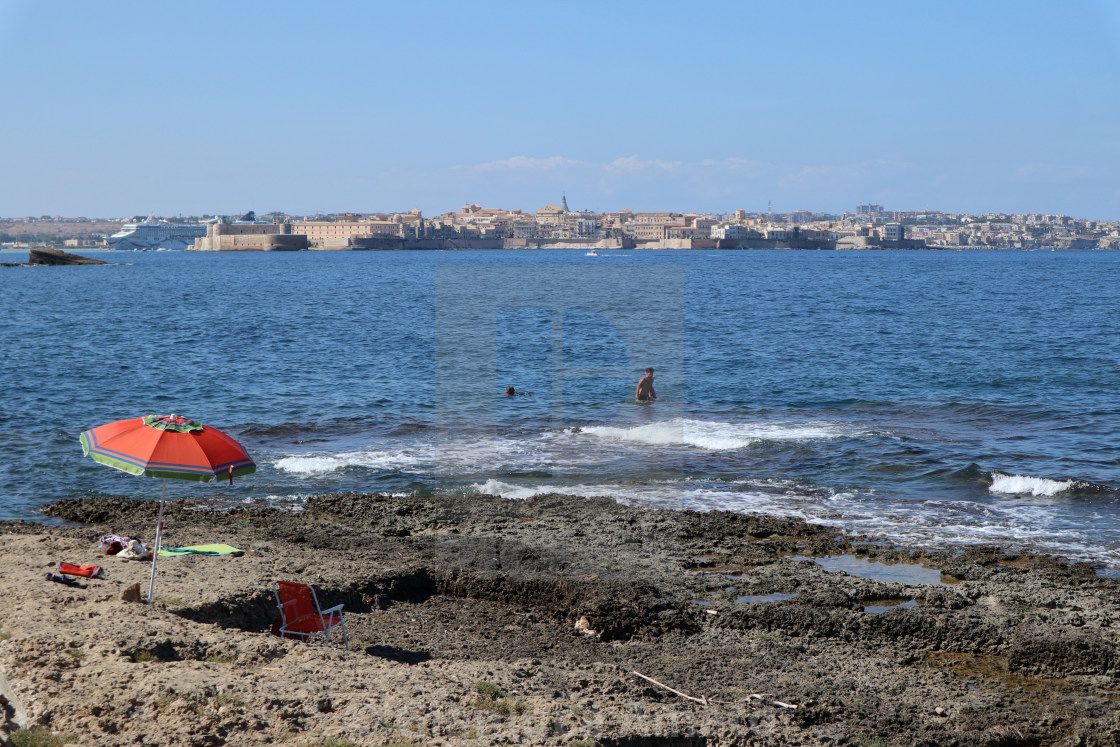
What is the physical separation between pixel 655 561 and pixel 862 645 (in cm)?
317

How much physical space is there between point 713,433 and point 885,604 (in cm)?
1081

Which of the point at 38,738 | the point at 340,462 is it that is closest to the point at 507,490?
the point at 340,462

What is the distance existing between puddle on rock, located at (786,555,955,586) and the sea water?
114 cm

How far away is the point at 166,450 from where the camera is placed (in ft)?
26.7

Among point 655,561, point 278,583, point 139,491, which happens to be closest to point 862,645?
point 655,561

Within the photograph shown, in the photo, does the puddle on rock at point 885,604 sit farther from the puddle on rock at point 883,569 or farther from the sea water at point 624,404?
the sea water at point 624,404

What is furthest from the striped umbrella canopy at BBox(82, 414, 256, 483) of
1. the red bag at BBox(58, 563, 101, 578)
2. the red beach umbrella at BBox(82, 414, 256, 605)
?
the red bag at BBox(58, 563, 101, 578)

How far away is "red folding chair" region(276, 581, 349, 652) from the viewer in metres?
8.40

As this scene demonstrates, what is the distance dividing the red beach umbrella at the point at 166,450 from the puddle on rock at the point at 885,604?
6842 millimetres

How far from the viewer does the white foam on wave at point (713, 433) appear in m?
19.9

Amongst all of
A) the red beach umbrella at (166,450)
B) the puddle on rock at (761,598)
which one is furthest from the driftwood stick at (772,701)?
the red beach umbrella at (166,450)

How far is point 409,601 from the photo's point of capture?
10258 mm

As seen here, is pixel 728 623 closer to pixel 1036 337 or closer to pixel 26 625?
pixel 26 625

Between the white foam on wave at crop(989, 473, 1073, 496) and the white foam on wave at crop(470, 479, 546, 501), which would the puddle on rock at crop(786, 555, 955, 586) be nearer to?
the white foam on wave at crop(470, 479, 546, 501)
